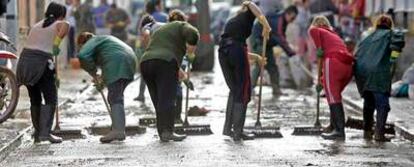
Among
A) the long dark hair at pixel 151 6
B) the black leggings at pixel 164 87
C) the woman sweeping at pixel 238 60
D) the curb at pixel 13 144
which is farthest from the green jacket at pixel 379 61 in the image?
the long dark hair at pixel 151 6

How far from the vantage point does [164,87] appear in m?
15.1

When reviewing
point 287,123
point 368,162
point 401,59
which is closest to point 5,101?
point 287,123

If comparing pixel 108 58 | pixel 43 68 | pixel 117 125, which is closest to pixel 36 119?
pixel 43 68

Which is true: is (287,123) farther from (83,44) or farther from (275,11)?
(275,11)

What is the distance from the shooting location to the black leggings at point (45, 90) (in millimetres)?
15039

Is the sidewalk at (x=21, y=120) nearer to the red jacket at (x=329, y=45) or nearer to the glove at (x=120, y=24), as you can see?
the red jacket at (x=329, y=45)

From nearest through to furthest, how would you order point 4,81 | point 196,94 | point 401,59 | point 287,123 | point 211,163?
point 211,163 < point 4,81 < point 287,123 < point 196,94 < point 401,59

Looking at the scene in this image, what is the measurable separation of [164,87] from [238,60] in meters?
1.01

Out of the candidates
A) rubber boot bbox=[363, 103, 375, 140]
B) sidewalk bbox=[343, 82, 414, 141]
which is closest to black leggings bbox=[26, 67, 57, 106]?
rubber boot bbox=[363, 103, 375, 140]

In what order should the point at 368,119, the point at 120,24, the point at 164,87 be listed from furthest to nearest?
the point at 120,24 → the point at 368,119 → the point at 164,87

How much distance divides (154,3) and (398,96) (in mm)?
4534

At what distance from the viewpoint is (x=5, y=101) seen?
16297mm

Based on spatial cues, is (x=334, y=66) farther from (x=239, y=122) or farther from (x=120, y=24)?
(x=120, y=24)

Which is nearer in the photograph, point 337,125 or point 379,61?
point 379,61
